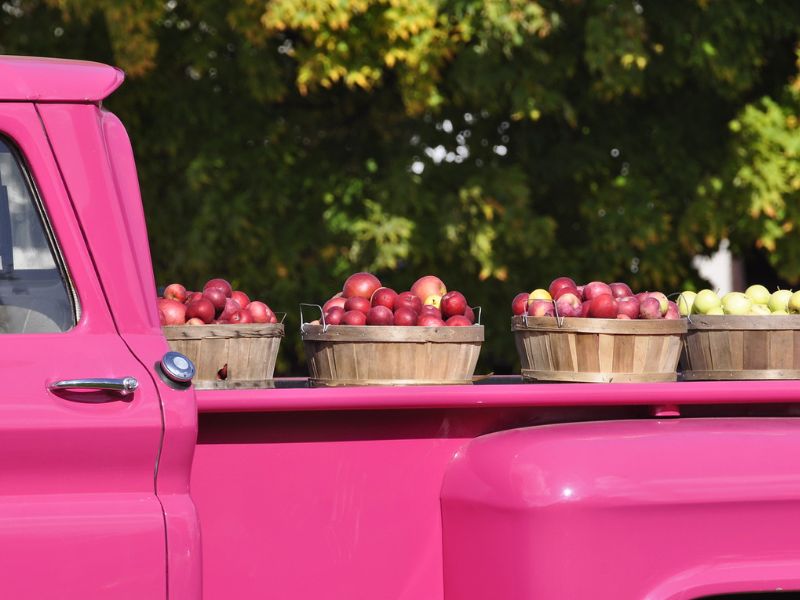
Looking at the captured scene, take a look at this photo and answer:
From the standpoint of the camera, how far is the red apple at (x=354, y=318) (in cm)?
314

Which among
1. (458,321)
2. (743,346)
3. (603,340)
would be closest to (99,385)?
(458,321)

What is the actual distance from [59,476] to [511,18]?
→ 598cm

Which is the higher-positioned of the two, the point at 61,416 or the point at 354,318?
the point at 354,318

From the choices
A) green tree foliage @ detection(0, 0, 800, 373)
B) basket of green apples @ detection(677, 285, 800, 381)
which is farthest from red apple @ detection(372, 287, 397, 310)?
green tree foliage @ detection(0, 0, 800, 373)

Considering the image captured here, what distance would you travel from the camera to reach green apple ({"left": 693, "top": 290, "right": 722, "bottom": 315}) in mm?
3477

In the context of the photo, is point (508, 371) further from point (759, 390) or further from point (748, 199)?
point (759, 390)

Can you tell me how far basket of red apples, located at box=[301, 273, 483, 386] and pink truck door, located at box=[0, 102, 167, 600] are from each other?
771mm

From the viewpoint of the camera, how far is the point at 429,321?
3.15m

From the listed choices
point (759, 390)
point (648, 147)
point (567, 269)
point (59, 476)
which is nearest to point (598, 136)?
point (648, 147)

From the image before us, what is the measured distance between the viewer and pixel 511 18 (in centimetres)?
774

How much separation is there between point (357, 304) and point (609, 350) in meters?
0.66

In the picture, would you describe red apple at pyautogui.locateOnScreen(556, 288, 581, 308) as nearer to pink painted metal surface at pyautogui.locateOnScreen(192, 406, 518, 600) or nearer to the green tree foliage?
pink painted metal surface at pyautogui.locateOnScreen(192, 406, 518, 600)

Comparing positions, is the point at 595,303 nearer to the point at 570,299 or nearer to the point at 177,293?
the point at 570,299

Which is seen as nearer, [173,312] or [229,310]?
[173,312]
